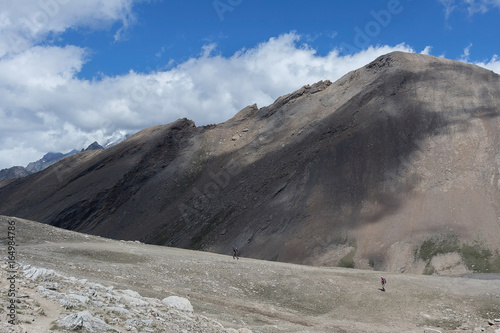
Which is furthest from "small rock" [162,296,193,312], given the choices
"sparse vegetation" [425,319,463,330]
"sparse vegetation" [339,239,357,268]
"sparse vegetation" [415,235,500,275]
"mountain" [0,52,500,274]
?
"sparse vegetation" [415,235,500,275]

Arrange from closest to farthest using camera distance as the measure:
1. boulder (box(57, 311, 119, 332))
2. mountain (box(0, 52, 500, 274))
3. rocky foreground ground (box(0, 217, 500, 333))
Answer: boulder (box(57, 311, 119, 332)), rocky foreground ground (box(0, 217, 500, 333)), mountain (box(0, 52, 500, 274))

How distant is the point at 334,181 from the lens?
59312mm

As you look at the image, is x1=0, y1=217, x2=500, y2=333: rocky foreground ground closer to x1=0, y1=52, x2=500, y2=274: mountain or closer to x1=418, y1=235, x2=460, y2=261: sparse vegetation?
x1=418, y1=235, x2=460, y2=261: sparse vegetation

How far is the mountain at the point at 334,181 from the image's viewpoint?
4778 cm

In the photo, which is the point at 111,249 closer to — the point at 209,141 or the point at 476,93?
the point at 476,93

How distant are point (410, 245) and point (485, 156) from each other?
17.9 m

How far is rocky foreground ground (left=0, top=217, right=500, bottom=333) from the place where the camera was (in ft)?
51.7

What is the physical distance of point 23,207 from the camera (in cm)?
10331

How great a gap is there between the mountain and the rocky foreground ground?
46.9 feet

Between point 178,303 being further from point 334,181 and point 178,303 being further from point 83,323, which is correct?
point 334,181

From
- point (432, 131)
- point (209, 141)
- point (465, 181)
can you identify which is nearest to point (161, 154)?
point (209, 141)

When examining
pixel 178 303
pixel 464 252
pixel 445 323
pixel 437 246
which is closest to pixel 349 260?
pixel 437 246

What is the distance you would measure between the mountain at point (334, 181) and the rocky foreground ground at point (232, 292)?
14298 mm

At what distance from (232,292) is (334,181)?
3528 centimetres
